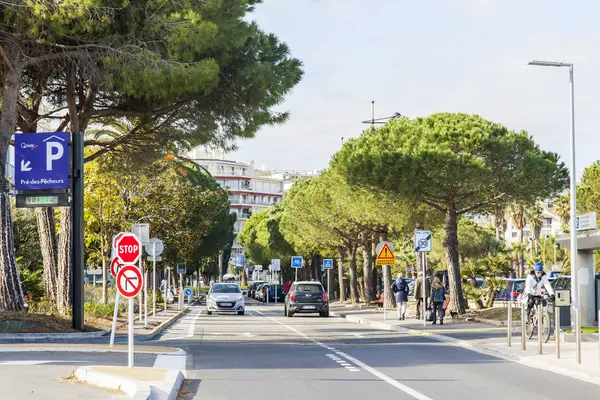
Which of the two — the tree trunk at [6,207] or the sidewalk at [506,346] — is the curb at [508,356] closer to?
the sidewalk at [506,346]

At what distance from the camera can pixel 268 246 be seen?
94500 mm

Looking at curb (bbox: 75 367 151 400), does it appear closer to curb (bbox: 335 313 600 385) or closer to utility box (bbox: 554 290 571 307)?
curb (bbox: 335 313 600 385)

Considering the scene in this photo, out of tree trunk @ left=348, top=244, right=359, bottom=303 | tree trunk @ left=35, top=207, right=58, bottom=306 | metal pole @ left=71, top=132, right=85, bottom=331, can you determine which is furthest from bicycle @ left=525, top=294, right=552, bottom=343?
tree trunk @ left=348, top=244, right=359, bottom=303

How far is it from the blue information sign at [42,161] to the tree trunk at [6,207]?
38.3 inches

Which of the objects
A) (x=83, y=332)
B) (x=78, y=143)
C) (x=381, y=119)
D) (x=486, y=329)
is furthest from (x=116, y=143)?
(x=381, y=119)

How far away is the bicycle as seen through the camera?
2173cm

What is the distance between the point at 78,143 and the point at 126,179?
752 inches

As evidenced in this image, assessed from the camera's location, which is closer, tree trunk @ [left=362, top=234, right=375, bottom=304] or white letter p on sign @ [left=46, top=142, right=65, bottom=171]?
white letter p on sign @ [left=46, top=142, right=65, bottom=171]

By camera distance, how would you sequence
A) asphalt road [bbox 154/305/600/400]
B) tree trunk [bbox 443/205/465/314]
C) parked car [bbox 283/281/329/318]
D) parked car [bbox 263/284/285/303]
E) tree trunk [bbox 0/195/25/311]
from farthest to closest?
parked car [bbox 263/284/285/303], parked car [bbox 283/281/329/318], tree trunk [bbox 443/205/465/314], tree trunk [bbox 0/195/25/311], asphalt road [bbox 154/305/600/400]

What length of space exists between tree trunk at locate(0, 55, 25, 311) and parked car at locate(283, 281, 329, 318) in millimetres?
19664

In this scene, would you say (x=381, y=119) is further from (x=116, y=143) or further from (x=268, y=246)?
(x=268, y=246)

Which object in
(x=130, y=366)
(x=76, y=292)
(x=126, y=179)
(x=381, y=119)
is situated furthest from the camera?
(x=381, y=119)

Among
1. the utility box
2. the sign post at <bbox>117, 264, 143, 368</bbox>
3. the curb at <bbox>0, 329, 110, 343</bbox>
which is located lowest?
the curb at <bbox>0, 329, 110, 343</bbox>

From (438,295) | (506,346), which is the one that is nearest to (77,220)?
(506,346)
